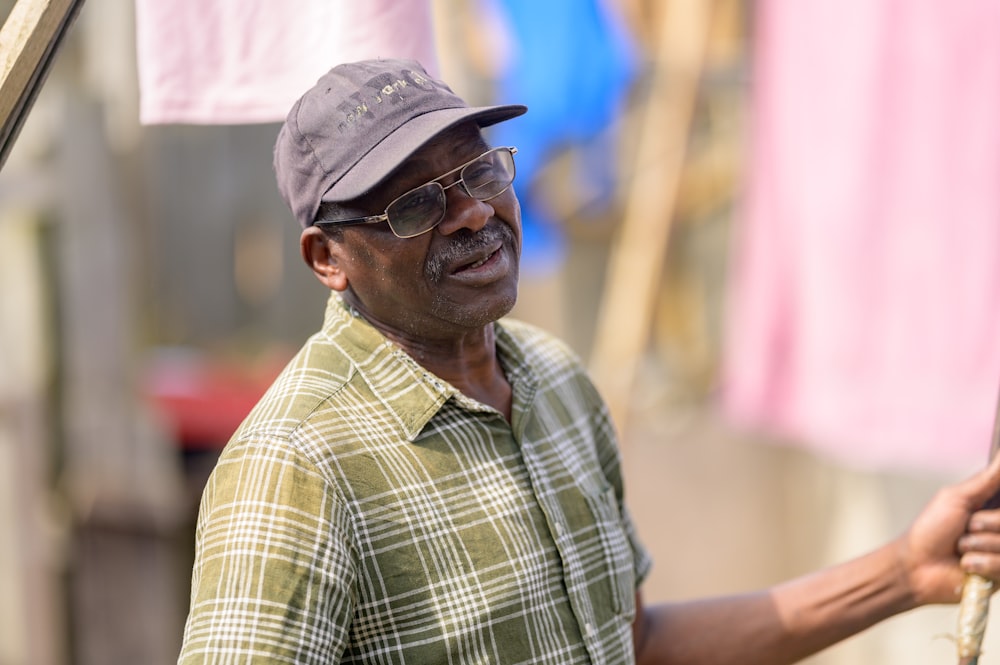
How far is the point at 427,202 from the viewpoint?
1592 millimetres

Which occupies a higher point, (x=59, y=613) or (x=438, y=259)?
(x=438, y=259)

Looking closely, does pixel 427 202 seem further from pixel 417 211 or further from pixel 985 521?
pixel 985 521

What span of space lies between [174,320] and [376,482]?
653 cm

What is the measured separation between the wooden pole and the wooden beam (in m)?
2.88

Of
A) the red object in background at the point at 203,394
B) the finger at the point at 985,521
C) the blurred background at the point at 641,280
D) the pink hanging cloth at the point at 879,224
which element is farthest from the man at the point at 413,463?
the red object in background at the point at 203,394

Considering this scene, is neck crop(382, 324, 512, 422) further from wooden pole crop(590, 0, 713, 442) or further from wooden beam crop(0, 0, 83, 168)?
wooden pole crop(590, 0, 713, 442)

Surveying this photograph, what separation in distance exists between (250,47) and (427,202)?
558 mm

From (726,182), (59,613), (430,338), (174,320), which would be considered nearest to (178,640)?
(59,613)

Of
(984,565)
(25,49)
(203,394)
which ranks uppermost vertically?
(25,49)

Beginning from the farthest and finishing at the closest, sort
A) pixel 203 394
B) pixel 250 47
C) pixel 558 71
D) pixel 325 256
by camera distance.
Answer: pixel 203 394 → pixel 558 71 → pixel 250 47 → pixel 325 256

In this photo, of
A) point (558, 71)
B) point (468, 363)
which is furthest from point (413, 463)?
point (558, 71)

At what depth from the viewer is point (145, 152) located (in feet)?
20.2

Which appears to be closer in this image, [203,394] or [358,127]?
[358,127]

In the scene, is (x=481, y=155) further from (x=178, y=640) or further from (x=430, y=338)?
(x=178, y=640)
